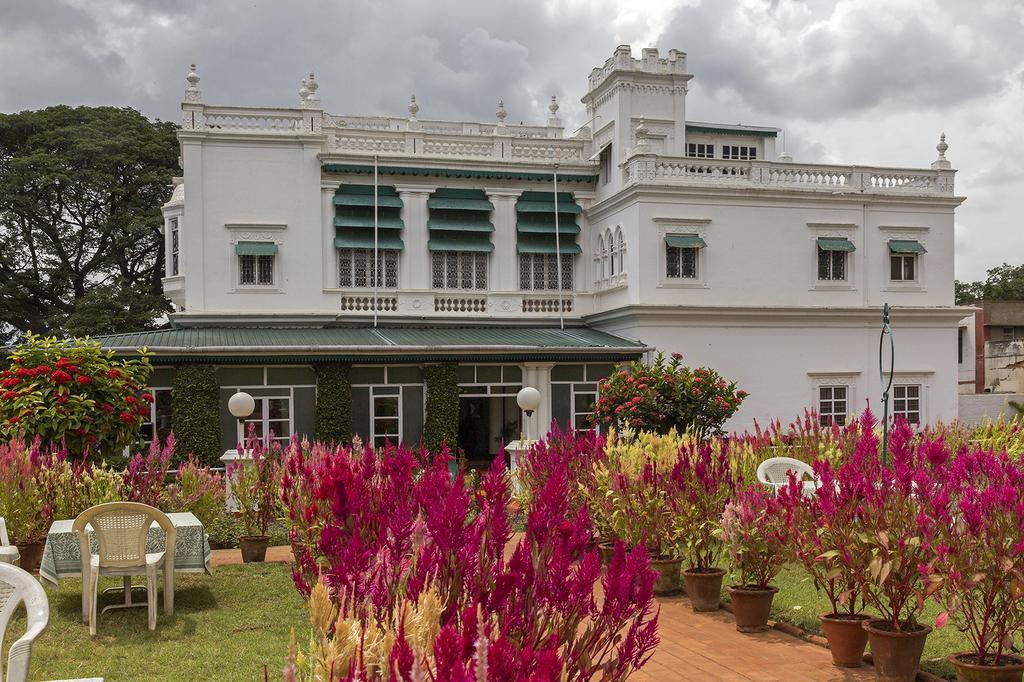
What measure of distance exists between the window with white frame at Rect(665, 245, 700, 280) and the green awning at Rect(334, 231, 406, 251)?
20.5ft

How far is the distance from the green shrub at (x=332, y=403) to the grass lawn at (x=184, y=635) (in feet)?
35.6

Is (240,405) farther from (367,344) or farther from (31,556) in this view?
(367,344)

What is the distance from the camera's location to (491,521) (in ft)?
15.3

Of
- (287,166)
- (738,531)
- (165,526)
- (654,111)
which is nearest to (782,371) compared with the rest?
(654,111)

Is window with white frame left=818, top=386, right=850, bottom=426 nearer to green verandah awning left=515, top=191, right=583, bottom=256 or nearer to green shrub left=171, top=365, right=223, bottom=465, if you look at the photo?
green verandah awning left=515, top=191, right=583, bottom=256

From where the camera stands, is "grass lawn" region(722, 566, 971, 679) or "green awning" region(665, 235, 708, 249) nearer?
"grass lawn" region(722, 566, 971, 679)

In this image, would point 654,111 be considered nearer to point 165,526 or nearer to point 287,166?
point 287,166

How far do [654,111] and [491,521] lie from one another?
21.5 metres

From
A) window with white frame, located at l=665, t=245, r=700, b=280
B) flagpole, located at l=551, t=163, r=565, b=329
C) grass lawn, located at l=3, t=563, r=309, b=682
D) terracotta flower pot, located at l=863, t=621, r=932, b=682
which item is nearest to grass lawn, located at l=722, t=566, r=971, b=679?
terracotta flower pot, located at l=863, t=621, r=932, b=682

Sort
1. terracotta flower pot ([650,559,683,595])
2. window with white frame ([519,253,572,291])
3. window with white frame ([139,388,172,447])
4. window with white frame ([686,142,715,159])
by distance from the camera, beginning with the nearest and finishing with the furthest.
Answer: terracotta flower pot ([650,559,683,595]) < window with white frame ([139,388,172,447]) < window with white frame ([519,253,572,291]) < window with white frame ([686,142,715,159])

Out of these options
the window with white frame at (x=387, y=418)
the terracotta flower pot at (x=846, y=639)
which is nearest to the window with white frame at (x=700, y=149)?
the window with white frame at (x=387, y=418)

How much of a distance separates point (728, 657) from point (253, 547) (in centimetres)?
604

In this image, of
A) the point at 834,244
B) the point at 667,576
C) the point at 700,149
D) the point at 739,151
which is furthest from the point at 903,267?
the point at 667,576

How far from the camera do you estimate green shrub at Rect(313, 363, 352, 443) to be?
20516mm
